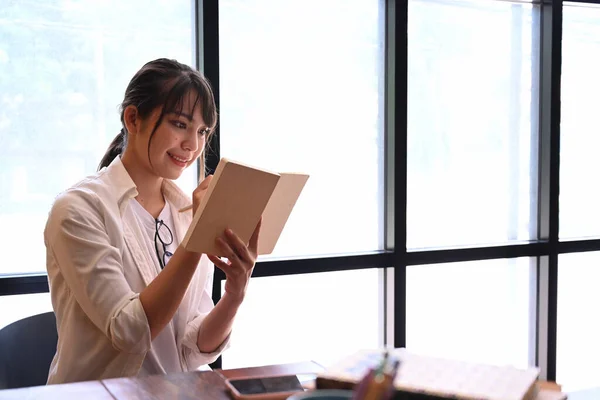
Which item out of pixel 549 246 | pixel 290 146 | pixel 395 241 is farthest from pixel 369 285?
pixel 549 246

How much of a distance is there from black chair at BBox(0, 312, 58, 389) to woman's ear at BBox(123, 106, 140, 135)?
0.53 m

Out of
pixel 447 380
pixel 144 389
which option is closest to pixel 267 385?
pixel 144 389

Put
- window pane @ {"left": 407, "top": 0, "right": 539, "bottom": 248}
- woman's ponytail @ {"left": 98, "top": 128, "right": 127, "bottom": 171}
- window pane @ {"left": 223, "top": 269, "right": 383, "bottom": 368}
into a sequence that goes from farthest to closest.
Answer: window pane @ {"left": 407, "top": 0, "right": 539, "bottom": 248}, window pane @ {"left": 223, "top": 269, "right": 383, "bottom": 368}, woman's ponytail @ {"left": 98, "top": 128, "right": 127, "bottom": 171}

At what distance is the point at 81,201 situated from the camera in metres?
1.62

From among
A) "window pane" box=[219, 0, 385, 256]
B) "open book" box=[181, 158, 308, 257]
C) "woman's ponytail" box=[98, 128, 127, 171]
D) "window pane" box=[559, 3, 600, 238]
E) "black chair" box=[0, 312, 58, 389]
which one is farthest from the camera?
"window pane" box=[559, 3, 600, 238]

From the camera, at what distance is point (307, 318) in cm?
285

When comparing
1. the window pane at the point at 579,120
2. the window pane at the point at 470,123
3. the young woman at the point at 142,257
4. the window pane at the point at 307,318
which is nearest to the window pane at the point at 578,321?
the window pane at the point at 579,120

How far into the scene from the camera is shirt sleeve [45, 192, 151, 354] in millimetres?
1512

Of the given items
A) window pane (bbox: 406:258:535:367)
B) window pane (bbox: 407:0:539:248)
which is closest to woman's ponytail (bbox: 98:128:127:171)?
window pane (bbox: 407:0:539:248)

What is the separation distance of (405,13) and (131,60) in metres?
1.14

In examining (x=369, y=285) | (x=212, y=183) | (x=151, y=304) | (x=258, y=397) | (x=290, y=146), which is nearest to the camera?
(x=258, y=397)

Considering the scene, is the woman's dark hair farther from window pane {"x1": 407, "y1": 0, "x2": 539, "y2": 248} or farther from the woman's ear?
window pane {"x1": 407, "y1": 0, "x2": 539, "y2": 248}

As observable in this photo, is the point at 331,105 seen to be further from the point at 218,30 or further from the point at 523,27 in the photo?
the point at 523,27

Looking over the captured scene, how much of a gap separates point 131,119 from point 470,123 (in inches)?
72.3
